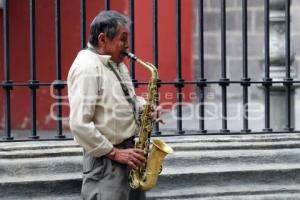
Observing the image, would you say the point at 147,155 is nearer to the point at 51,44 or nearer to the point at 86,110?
the point at 86,110

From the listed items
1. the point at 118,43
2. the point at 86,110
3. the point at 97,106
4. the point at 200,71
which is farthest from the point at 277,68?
the point at 86,110

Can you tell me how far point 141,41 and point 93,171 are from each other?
3164 millimetres

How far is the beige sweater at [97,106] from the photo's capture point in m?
4.55

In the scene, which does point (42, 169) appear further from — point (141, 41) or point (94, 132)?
point (141, 41)

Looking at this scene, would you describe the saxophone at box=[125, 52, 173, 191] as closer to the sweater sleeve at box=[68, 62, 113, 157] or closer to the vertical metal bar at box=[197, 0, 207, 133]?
the sweater sleeve at box=[68, 62, 113, 157]

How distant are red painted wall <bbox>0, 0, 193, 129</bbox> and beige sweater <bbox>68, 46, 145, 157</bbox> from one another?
298 cm

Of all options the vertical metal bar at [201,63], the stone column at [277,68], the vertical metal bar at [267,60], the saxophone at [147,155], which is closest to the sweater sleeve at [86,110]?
the saxophone at [147,155]

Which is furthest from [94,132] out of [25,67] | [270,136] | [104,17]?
[25,67]

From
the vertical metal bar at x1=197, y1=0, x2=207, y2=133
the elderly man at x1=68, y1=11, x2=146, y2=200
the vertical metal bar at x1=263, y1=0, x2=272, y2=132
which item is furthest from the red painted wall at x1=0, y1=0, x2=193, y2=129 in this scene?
the elderly man at x1=68, y1=11, x2=146, y2=200

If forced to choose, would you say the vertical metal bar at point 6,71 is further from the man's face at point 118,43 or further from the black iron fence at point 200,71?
the man's face at point 118,43

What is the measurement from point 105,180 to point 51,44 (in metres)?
3.59

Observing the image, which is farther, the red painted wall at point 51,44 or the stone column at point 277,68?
the red painted wall at point 51,44

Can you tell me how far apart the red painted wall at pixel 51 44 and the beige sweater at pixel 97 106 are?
2977mm

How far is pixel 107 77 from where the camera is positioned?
4680mm
